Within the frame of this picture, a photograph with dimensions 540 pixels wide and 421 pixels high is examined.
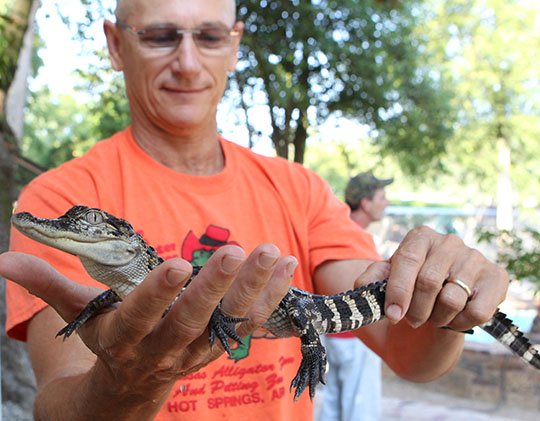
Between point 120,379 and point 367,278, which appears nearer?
point 120,379

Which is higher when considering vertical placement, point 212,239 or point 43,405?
point 212,239

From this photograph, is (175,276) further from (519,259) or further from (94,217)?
(519,259)

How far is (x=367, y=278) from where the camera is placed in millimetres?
2258

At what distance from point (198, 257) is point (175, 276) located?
105 centimetres

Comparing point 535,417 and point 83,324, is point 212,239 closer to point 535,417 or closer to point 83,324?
point 83,324

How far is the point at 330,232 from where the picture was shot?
2.80 m

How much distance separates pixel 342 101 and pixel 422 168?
164 inches

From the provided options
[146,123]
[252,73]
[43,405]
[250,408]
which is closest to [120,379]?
[43,405]

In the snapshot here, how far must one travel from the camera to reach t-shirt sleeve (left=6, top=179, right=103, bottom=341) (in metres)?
2.27

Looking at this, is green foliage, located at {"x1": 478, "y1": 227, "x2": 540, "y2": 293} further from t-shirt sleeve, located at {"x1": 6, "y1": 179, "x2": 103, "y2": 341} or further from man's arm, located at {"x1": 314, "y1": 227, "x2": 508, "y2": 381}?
t-shirt sleeve, located at {"x1": 6, "y1": 179, "x2": 103, "y2": 341}

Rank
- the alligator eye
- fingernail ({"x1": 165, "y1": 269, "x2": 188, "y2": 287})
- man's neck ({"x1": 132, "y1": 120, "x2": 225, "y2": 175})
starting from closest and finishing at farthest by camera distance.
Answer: fingernail ({"x1": 165, "y1": 269, "x2": 188, "y2": 287})
the alligator eye
man's neck ({"x1": 132, "y1": 120, "x2": 225, "y2": 175})

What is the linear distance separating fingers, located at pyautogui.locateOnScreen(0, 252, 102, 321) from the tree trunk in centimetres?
338

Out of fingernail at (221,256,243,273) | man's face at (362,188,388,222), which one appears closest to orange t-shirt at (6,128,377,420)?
fingernail at (221,256,243,273)

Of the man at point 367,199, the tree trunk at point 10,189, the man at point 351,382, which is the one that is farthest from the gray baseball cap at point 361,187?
the tree trunk at point 10,189
